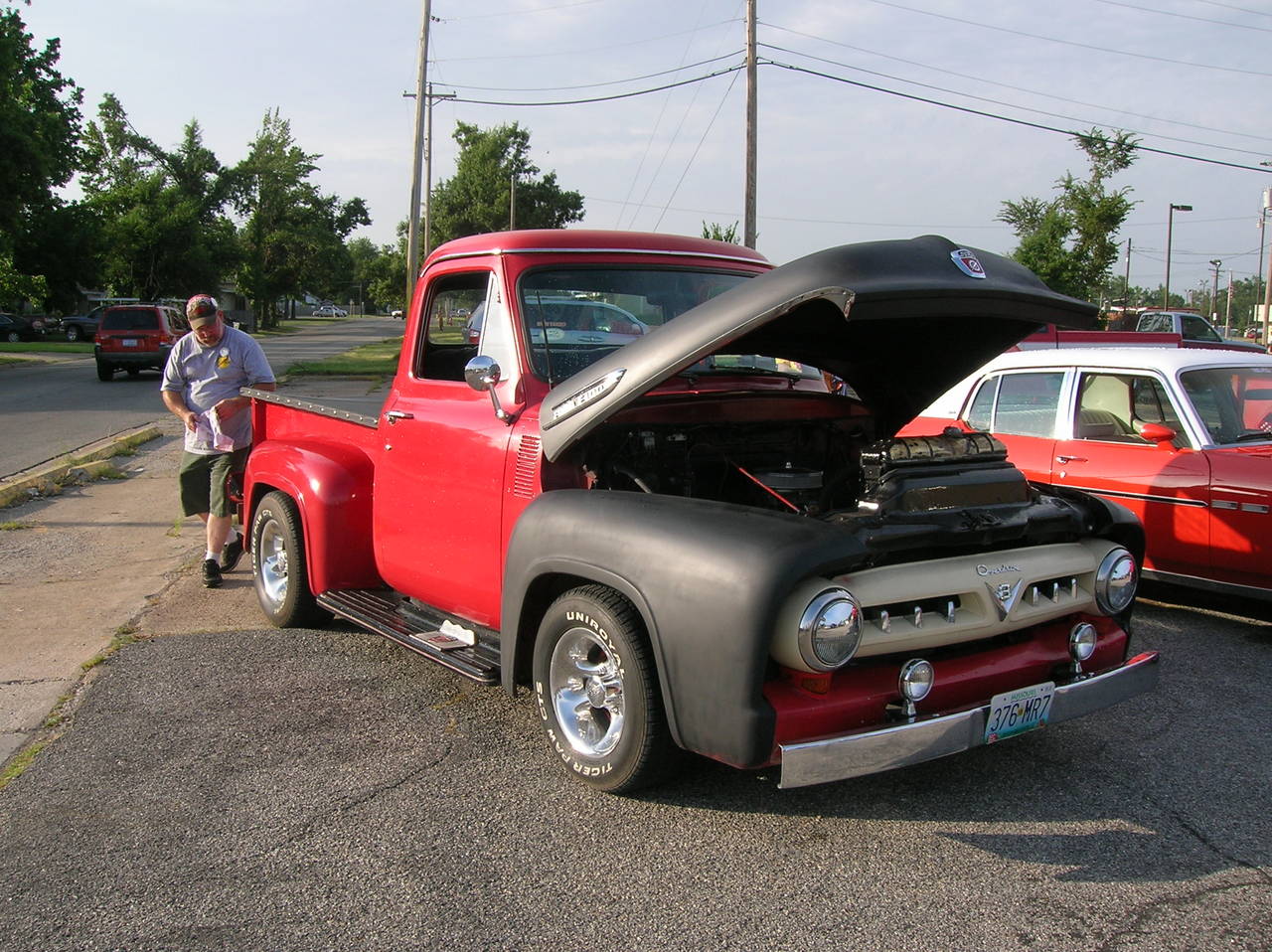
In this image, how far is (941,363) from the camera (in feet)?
15.5

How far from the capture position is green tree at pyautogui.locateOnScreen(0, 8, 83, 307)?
28.9 meters

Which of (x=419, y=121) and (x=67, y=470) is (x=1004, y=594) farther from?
(x=419, y=121)

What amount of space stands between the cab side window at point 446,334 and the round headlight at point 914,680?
2613 mm

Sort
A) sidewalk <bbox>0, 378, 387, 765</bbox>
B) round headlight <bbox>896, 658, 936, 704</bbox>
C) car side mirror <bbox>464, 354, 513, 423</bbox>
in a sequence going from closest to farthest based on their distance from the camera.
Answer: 1. round headlight <bbox>896, 658, 936, 704</bbox>
2. car side mirror <bbox>464, 354, 513, 423</bbox>
3. sidewalk <bbox>0, 378, 387, 765</bbox>

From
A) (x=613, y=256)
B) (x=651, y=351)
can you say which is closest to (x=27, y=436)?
(x=613, y=256)

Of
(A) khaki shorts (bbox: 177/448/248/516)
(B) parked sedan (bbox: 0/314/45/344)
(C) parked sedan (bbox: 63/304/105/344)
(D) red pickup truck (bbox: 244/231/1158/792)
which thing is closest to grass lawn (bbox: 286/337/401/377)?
(A) khaki shorts (bbox: 177/448/248/516)

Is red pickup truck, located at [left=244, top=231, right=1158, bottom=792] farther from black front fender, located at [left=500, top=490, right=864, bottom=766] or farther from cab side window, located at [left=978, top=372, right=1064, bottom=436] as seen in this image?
cab side window, located at [left=978, top=372, right=1064, bottom=436]

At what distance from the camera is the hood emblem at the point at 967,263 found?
365 centimetres

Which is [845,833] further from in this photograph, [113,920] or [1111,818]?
[113,920]

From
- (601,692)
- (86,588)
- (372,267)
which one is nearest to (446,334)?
(601,692)

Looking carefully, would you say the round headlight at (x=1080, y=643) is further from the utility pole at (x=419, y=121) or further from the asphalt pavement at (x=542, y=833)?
the utility pole at (x=419, y=121)

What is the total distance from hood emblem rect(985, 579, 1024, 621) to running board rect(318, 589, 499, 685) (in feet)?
6.25

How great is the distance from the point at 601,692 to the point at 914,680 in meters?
1.09

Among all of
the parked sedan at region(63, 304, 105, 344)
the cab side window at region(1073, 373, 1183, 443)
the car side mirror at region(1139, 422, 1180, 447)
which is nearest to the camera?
the car side mirror at region(1139, 422, 1180, 447)
